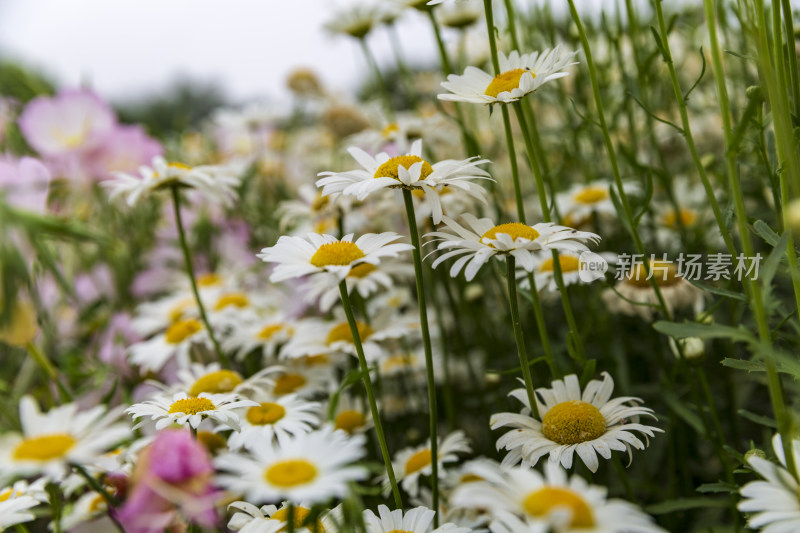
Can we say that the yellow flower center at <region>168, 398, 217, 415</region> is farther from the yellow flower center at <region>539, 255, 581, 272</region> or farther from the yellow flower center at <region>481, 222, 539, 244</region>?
the yellow flower center at <region>539, 255, 581, 272</region>

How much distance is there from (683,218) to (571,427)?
1.73ft

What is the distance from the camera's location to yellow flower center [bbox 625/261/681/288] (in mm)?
715

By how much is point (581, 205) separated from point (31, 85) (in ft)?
2.59

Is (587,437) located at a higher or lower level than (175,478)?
lower

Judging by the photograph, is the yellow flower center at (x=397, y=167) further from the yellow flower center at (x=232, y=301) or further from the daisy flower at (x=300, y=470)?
the yellow flower center at (x=232, y=301)

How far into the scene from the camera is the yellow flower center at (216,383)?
1.94 ft

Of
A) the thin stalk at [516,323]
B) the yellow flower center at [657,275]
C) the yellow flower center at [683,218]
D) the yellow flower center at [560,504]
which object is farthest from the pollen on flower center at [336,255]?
the yellow flower center at [683,218]

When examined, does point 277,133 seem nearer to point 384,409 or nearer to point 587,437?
point 384,409

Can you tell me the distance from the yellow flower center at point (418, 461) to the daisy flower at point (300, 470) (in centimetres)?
27

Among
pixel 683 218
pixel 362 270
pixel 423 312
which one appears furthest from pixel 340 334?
pixel 683 218

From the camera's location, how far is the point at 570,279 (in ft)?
2.19

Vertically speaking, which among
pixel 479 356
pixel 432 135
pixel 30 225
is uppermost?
pixel 30 225

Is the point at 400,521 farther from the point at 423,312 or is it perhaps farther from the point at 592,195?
the point at 592,195

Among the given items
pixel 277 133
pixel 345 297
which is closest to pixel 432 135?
pixel 345 297
